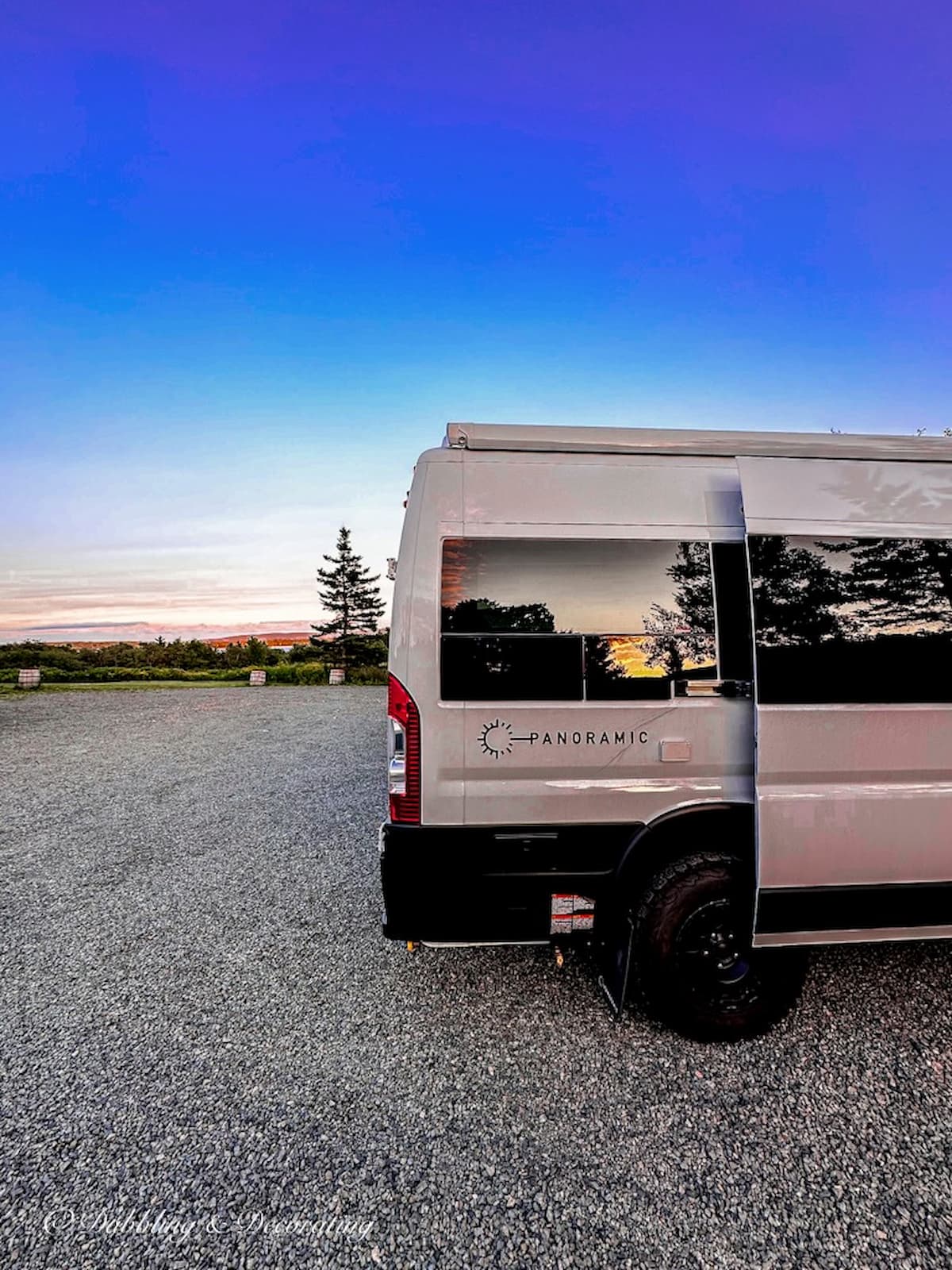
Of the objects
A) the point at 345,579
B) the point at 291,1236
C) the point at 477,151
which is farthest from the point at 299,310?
the point at 345,579

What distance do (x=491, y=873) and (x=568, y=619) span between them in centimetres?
125

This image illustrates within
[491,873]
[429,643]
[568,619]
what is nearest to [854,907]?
[491,873]

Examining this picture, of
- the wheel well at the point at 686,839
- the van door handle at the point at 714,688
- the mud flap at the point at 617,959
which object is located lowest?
the mud flap at the point at 617,959

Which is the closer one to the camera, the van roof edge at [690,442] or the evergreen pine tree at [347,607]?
the van roof edge at [690,442]

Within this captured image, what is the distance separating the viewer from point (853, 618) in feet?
7.96

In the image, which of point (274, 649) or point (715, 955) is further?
point (274, 649)

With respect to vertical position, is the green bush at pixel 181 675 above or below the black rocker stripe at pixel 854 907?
above

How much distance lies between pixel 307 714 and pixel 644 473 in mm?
11872

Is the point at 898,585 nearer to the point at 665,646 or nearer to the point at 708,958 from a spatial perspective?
the point at 665,646

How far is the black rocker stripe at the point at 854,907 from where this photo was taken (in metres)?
2.37

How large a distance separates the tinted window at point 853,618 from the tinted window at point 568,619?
0.28 m

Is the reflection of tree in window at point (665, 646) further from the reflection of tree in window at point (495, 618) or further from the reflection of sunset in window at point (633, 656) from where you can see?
the reflection of tree in window at point (495, 618)

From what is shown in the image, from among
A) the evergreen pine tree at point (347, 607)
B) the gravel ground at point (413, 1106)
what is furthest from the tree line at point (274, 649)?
the gravel ground at point (413, 1106)

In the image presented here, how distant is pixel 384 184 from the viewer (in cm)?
889
